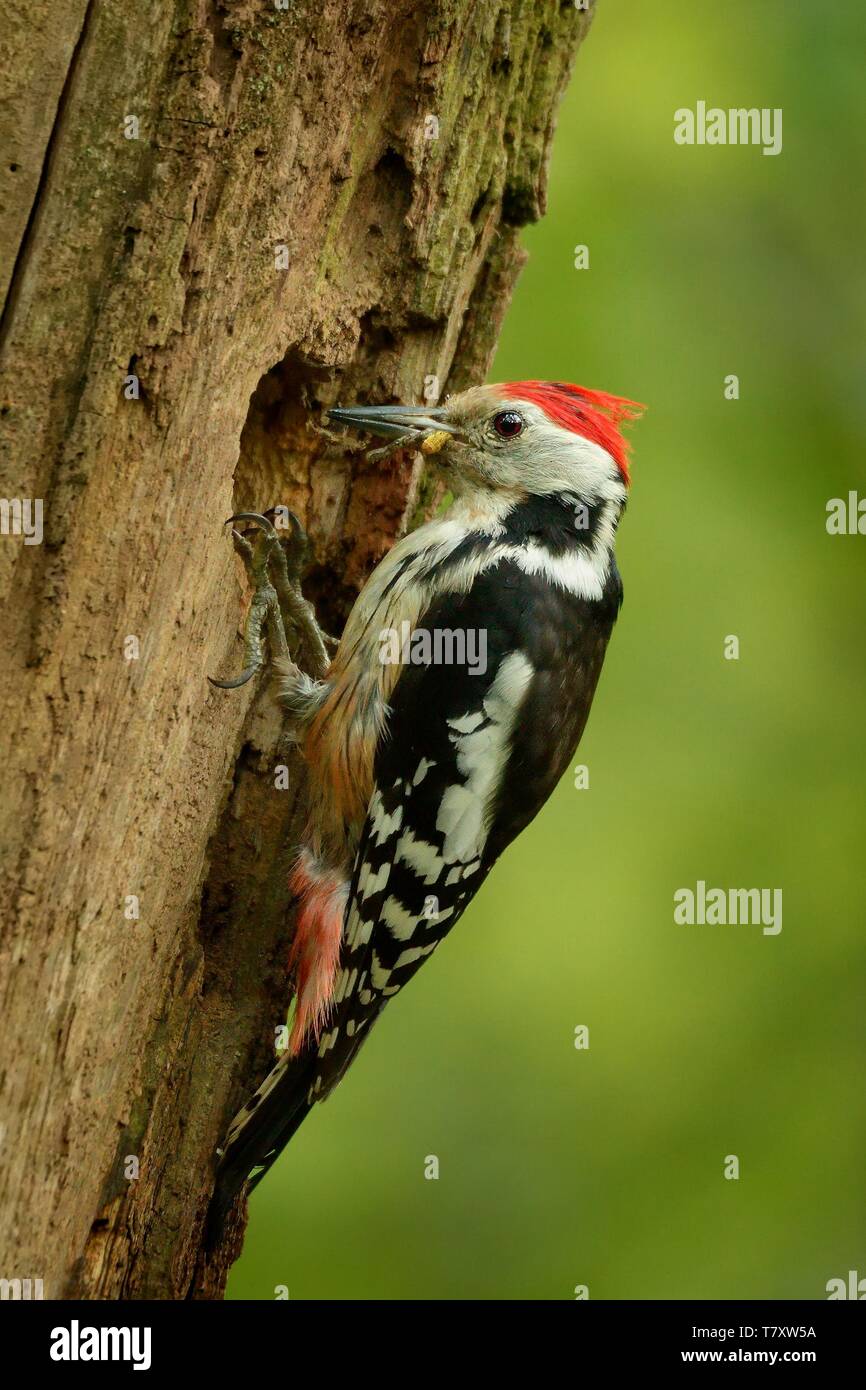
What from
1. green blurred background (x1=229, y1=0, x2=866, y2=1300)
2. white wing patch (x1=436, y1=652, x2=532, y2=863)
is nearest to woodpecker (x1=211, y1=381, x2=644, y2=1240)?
white wing patch (x1=436, y1=652, x2=532, y2=863)

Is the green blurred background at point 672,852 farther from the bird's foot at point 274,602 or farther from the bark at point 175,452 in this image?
the bird's foot at point 274,602

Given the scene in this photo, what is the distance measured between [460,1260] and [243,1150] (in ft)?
6.21

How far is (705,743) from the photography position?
4.95 metres

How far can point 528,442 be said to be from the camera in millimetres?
3488

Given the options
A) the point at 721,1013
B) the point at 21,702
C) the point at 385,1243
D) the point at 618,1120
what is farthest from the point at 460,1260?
the point at 21,702

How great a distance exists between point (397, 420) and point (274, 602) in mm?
524

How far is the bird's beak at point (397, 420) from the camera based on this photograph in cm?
318

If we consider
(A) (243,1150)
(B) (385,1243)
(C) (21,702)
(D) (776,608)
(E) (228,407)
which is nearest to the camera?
(C) (21,702)

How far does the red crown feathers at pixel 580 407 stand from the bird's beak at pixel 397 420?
21cm

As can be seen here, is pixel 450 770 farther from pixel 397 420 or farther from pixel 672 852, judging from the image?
pixel 672 852

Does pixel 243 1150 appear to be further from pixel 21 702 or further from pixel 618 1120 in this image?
pixel 618 1120

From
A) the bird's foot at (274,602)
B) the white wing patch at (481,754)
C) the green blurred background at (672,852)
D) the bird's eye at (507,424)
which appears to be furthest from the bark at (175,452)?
the green blurred background at (672,852)

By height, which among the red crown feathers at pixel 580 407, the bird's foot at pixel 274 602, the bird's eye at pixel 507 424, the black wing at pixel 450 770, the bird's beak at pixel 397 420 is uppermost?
the red crown feathers at pixel 580 407

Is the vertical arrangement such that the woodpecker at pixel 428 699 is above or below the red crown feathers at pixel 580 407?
below
